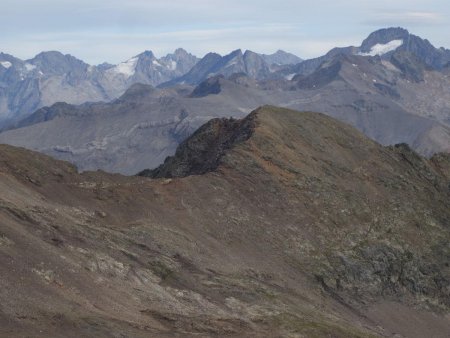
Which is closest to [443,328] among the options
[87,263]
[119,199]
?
[119,199]

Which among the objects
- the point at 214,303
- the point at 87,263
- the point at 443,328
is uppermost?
the point at 87,263

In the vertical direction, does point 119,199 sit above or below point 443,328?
above

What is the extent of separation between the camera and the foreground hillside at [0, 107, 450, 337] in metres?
76.8

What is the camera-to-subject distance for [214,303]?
91.8m

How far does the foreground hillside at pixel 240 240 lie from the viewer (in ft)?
252

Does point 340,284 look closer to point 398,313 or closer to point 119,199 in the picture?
point 398,313

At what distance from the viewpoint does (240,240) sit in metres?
115

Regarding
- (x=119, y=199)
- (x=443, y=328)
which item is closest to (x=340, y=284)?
(x=443, y=328)

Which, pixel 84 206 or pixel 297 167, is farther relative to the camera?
pixel 297 167

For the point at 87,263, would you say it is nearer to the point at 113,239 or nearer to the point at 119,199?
the point at 113,239

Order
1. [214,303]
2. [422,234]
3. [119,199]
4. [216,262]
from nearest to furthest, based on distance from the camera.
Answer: [214,303] → [216,262] → [119,199] → [422,234]

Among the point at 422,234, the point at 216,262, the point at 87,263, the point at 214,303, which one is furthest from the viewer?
the point at 422,234

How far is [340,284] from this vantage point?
116625 mm

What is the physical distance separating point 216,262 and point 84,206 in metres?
20.3
